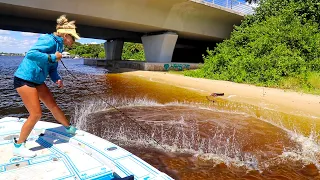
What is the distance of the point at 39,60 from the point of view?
303 cm

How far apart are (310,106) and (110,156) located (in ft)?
29.4

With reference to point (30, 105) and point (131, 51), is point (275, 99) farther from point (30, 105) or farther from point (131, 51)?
point (131, 51)

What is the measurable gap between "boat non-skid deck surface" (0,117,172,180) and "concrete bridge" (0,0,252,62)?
53.3 feet

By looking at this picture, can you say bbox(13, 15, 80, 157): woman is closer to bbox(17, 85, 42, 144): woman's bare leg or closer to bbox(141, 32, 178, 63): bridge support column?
bbox(17, 85, 42, 144): woman's bare leg

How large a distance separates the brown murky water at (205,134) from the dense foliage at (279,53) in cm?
633

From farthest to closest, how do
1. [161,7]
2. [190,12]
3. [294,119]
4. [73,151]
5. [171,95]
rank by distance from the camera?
[190,12]
[161,7]
[171,95]
[294,119]
[73,151]

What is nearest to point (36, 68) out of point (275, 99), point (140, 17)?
point (275, 99)

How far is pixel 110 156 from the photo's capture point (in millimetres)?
2797

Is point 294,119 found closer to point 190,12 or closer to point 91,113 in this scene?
point 91,113

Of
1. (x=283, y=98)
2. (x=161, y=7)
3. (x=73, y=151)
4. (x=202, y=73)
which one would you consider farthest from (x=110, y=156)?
(x=161, y=7)

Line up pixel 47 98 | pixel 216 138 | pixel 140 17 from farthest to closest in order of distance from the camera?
pixel 140 17 → pixel 216 138 → pixel 47 98

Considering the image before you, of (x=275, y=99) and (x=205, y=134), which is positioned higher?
(x=275, y=99)

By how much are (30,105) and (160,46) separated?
2428cm

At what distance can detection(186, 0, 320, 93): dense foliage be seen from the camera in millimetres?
14523
